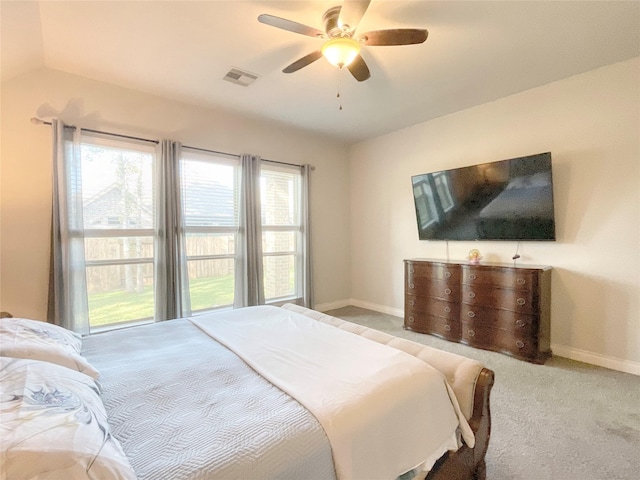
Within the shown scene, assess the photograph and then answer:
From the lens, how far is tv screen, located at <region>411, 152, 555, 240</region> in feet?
10.4

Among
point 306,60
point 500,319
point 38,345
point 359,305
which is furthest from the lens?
point 359,305

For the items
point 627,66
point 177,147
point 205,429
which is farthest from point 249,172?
point 627,66

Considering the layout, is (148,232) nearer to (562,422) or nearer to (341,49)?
(341,49)

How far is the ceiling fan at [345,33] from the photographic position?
1.85m

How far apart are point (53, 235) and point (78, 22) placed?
183 centimetres

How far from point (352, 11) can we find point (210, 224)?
2842 mm

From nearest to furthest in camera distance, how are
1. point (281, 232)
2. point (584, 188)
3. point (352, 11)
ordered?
point (352, 11), point (584, 188), point (281, 232)

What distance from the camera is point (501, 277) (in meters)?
3.21

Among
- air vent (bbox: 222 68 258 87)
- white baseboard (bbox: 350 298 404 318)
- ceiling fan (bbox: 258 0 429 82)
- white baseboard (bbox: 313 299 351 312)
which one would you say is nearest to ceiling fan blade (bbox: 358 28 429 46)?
ceiling fan (bbox: 258 0 429 82)

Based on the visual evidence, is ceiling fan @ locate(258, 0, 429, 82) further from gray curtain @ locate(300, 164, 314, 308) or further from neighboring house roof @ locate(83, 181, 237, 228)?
gray curtain @ locate(300, 164, 314, 308)

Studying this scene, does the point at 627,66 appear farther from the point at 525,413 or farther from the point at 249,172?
the point at 249,172

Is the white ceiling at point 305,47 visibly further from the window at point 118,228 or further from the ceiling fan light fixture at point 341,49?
the window at point 118,228

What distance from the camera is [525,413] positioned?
2.19 m

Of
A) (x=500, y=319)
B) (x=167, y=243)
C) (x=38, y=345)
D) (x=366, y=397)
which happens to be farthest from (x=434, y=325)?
(x=38, y=345)
